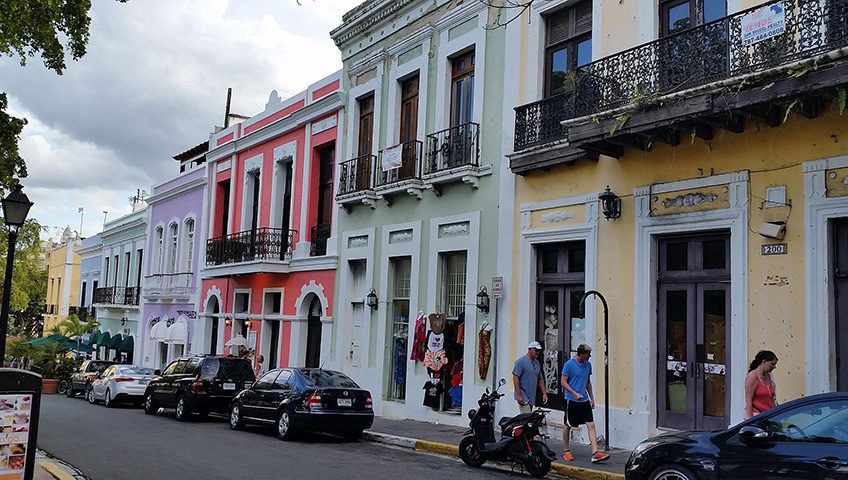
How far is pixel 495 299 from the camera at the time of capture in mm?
15914

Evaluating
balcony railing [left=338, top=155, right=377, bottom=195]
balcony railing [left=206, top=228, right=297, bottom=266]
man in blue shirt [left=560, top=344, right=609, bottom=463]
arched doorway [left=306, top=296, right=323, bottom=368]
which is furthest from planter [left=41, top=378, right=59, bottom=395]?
man in blue shirt [left=560, top=344, right=609, bottom=463]

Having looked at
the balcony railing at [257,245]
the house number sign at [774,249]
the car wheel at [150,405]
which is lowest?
the car wheel at [150,405]

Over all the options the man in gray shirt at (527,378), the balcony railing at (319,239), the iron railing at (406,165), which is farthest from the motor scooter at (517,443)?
the balcony railing at (319,239)

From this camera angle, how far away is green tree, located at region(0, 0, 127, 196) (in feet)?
36.6

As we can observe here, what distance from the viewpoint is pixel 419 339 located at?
703 inches

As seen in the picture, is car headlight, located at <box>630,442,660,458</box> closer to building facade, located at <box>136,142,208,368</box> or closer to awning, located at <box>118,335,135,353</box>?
building facade, located at <box>136,142,208,368</box>

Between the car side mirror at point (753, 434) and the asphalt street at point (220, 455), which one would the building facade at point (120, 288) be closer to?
the asphalt street at point (220, 455)

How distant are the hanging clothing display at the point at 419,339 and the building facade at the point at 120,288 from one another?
2130 cm

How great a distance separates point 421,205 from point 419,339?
3110 mm

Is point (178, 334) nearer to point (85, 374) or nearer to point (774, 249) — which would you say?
point (85, 374)

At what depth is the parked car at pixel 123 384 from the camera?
2425cm

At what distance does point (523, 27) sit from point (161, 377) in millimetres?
12742

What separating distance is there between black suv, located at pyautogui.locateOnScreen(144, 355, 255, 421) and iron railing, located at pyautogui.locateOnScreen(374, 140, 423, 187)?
5.71 metres

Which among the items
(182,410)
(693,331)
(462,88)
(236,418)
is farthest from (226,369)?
(693,331)
